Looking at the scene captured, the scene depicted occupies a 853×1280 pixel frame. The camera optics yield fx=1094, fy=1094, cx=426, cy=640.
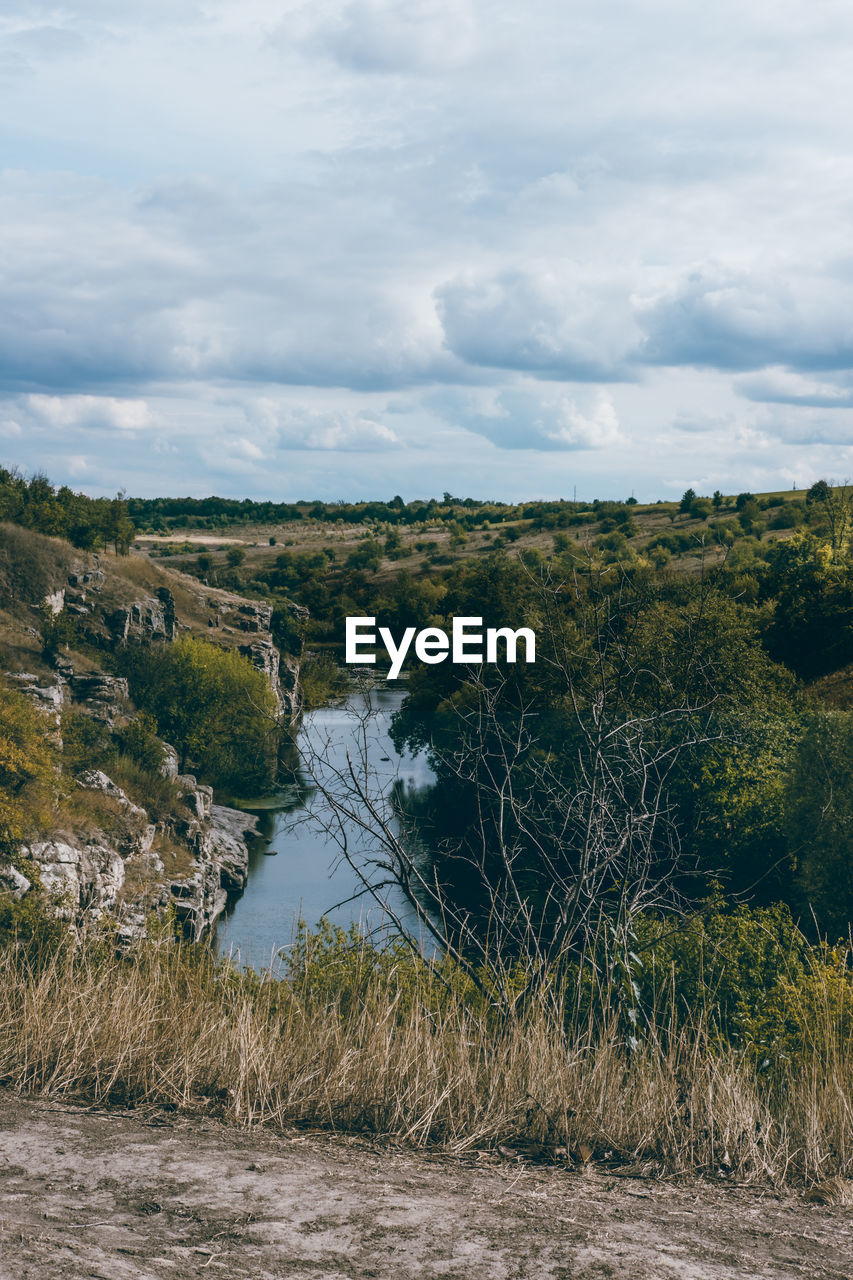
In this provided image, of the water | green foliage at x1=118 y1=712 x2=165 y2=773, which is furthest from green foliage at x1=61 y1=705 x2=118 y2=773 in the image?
the water

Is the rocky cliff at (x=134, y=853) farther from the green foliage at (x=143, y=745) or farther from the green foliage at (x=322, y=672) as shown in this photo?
the green foliage at (x=322, y=672)

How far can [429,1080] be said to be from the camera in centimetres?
579

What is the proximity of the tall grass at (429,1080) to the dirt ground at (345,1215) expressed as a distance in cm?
26

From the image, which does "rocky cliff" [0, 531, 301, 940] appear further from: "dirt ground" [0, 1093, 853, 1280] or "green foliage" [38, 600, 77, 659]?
"dirt ground" [0, 1093, 853, 1280]

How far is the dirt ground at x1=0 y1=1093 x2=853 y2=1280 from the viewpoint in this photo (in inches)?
163

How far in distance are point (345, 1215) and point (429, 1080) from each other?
51.5 inches

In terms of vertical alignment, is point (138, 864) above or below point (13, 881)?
below

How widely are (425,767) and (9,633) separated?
3541 cm

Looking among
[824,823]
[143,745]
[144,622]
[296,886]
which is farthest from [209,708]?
[824,823]

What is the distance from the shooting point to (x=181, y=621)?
310ft

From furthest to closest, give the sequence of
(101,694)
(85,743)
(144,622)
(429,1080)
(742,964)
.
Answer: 1. (144,622)
2. (101,694)
3. (85,743)
4. (742,964)
5. (429,1080)

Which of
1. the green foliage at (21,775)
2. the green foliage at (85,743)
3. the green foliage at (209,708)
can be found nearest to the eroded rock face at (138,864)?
the green foliage at (21,775)

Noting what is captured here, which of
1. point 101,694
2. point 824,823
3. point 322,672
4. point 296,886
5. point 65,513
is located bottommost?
point 296,886

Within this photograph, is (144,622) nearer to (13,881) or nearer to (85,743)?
(85,743)
